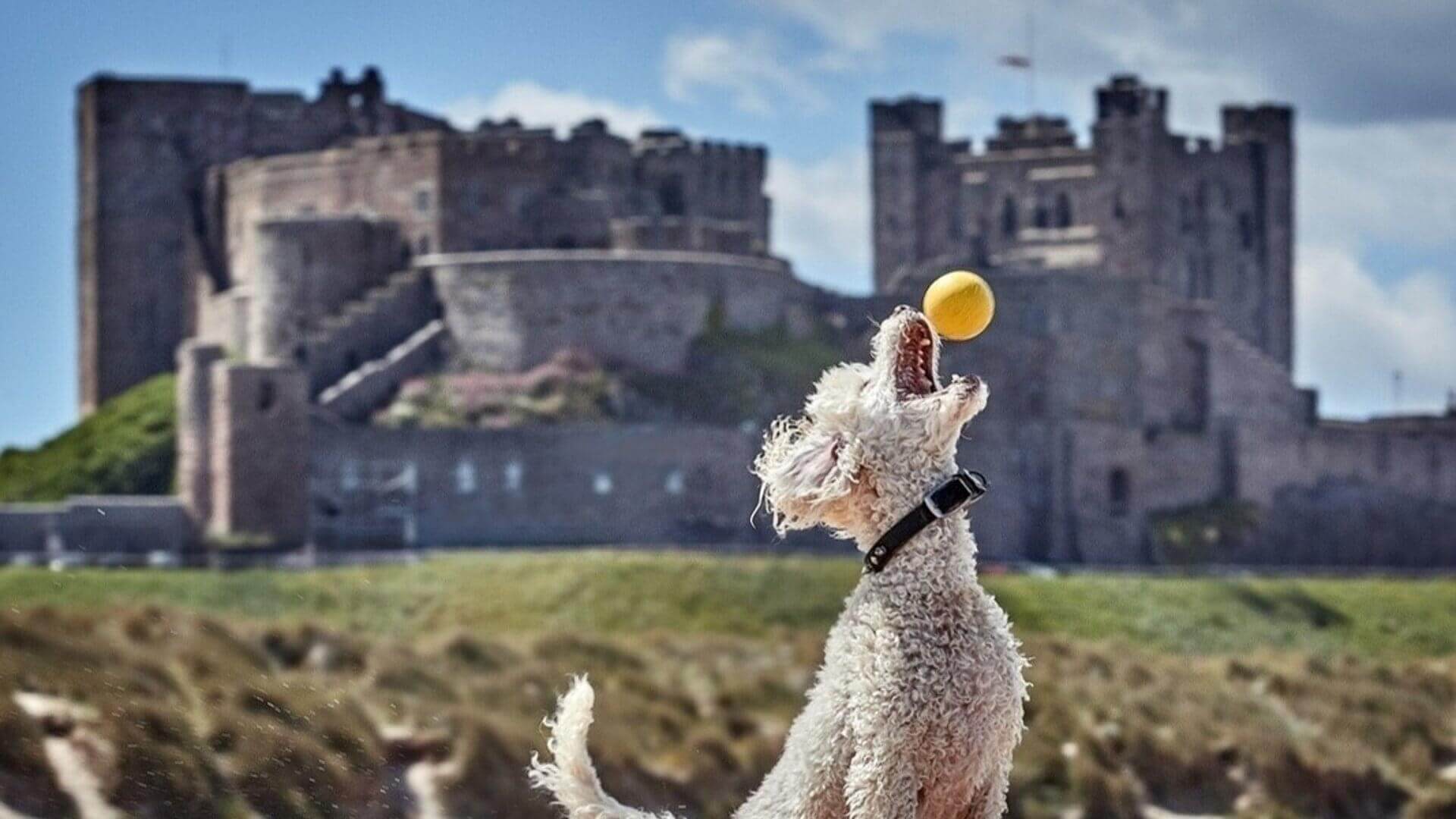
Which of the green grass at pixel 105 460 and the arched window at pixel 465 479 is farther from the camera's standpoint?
the green grass at pixel 105 460

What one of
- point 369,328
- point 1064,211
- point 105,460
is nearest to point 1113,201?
point 1064,211

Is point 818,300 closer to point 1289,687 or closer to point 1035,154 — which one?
point 1035,154

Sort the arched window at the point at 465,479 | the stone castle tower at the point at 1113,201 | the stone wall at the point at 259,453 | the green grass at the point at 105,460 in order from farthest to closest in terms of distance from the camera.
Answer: the stone castle tower at the point at 1113,201 < the green grass at the point at 105,460 < the arched window at the point at 465,479 < the stone wall at the point at 259,453

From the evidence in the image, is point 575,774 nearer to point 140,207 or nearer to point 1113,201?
point 140,207

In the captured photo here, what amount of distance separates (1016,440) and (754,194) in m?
11.8

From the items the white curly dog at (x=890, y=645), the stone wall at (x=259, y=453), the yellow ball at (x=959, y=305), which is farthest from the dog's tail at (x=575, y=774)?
the stone wall at (x=259, y=453)

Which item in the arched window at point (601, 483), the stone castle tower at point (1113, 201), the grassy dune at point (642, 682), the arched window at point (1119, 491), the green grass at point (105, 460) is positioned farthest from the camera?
the stone castle tower at point (1113, 201)

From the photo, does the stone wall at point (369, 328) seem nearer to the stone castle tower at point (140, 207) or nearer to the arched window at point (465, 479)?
the arched window at point (465, 479)

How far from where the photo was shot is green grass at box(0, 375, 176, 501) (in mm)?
51250

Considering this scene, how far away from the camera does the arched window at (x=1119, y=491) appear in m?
55.7

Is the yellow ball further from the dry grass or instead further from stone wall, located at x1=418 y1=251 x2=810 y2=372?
stone wall, located at x1=418 y1=251 x2=810 y2=372

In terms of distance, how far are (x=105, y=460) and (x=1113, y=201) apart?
23.5 m

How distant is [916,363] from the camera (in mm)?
7309

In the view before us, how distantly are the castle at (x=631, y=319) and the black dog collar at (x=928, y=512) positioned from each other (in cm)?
3884
